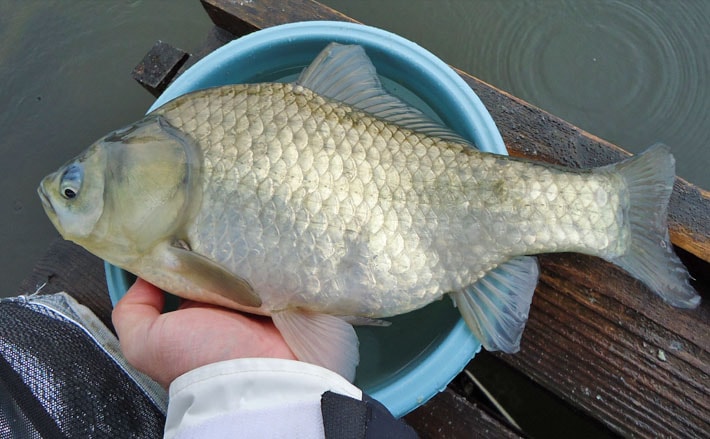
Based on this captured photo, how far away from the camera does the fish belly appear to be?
1.08 metres

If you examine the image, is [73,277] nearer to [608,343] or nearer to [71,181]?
[71,181]

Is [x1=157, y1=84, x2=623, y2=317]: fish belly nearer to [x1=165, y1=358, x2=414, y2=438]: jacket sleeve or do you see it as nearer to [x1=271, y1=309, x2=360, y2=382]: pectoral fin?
[x1=271, y1=309, x2=360, y2=382]: pectoral fin

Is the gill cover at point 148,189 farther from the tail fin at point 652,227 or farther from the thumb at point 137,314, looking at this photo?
the tail fin at point 652,227

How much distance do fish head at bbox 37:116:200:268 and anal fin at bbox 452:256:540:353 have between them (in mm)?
662

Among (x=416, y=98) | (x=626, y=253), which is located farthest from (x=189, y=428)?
(x=416, y=98)

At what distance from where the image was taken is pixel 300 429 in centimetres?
82

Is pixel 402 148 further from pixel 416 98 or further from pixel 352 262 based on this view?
pixel 416 98

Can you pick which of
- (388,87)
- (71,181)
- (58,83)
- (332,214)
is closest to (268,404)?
(332,214)

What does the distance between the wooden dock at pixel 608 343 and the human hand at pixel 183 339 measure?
561 mm

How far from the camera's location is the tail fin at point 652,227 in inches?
46.2

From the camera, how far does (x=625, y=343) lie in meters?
1.34

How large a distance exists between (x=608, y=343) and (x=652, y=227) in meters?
0.35

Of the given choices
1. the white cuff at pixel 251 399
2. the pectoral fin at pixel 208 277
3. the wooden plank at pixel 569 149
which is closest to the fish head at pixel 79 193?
the pectoral fin at pixel 208 277

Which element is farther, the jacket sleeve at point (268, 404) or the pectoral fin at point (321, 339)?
the pectoral fin at point (321, 339)
